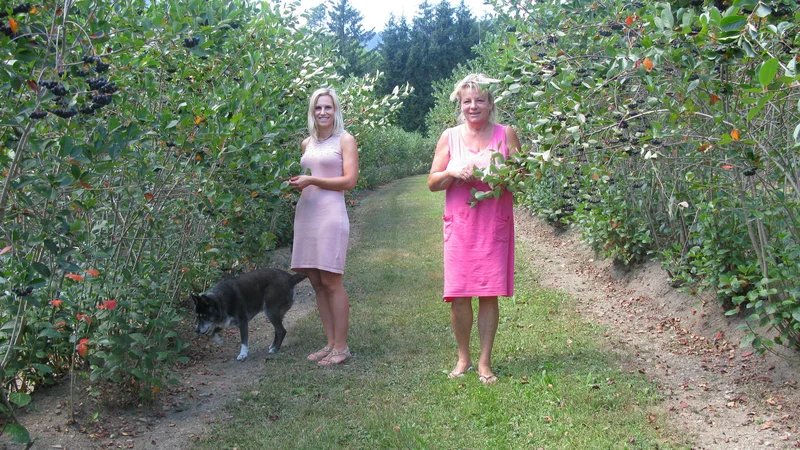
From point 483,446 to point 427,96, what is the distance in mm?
49900

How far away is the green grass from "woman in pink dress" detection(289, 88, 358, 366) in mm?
567

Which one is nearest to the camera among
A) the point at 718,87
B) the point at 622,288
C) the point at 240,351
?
the point at 718,87

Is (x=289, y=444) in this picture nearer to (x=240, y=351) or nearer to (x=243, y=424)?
(x=243, y=424)

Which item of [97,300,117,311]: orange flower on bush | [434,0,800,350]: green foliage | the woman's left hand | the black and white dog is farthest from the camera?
the black and white dog

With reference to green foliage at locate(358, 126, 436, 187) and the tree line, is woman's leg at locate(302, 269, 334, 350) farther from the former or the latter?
the tree line

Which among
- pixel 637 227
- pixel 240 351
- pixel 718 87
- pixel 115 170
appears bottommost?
pixel 240 351

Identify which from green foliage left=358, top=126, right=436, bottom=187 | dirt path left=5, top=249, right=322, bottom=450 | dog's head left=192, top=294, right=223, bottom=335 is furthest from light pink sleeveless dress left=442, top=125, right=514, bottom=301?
green foliage left=358, top=126, right=436, bottom=187

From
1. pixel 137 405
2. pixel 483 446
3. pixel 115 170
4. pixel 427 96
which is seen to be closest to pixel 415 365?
pixel 483 446

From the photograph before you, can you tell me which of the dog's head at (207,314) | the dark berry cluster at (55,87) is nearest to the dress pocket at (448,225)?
the dog's head at (207,314)

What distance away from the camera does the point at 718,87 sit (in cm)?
379

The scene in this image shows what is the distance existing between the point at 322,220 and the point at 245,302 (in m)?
1.15

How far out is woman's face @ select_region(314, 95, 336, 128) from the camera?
5.39 meters

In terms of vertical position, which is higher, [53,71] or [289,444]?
[53,71]

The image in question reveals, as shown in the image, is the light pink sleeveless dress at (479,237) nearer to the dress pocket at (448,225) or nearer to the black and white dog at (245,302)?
the dress pocket at (448,225)
